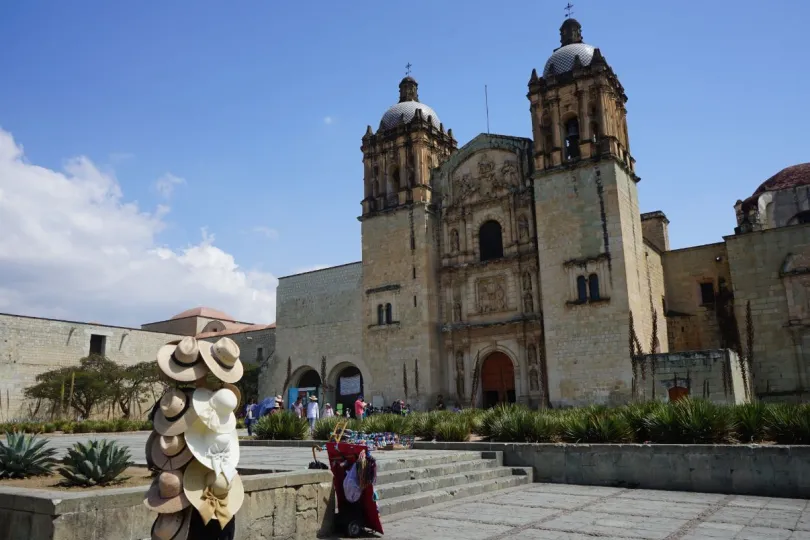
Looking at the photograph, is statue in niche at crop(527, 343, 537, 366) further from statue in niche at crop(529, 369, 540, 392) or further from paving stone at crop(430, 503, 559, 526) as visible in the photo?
paving stone at crop(430, 503, 559, 526)


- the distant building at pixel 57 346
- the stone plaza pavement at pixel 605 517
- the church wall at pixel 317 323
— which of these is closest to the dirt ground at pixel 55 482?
the stone plaza pavement at pixel 605 517

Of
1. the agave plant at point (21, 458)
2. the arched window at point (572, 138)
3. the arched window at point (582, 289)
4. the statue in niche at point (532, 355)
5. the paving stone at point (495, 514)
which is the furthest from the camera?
the arched window at point (572, 138)

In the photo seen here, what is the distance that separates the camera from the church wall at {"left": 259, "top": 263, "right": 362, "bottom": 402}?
31.4m

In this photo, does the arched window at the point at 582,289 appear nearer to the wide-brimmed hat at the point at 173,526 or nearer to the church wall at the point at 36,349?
the wide-brimmed hat at the point at 173,526

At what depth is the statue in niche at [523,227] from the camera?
26.5 metres

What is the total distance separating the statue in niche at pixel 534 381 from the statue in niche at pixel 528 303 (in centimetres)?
251

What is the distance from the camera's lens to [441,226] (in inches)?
1141

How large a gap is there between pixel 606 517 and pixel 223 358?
5.70 meters

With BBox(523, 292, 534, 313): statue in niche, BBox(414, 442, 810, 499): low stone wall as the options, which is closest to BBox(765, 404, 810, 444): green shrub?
BBox(414, 442, 810, 499): low stone wall

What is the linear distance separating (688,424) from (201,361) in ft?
29.9

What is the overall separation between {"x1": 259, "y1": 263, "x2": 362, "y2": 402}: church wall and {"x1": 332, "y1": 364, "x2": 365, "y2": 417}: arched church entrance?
24.4 inches

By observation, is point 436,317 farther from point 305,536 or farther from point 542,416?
point 305,536

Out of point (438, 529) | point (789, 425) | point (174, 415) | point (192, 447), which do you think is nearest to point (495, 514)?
point (438, 529)

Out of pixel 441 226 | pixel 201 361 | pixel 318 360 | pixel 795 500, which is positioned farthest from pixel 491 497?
pixel 318 360
